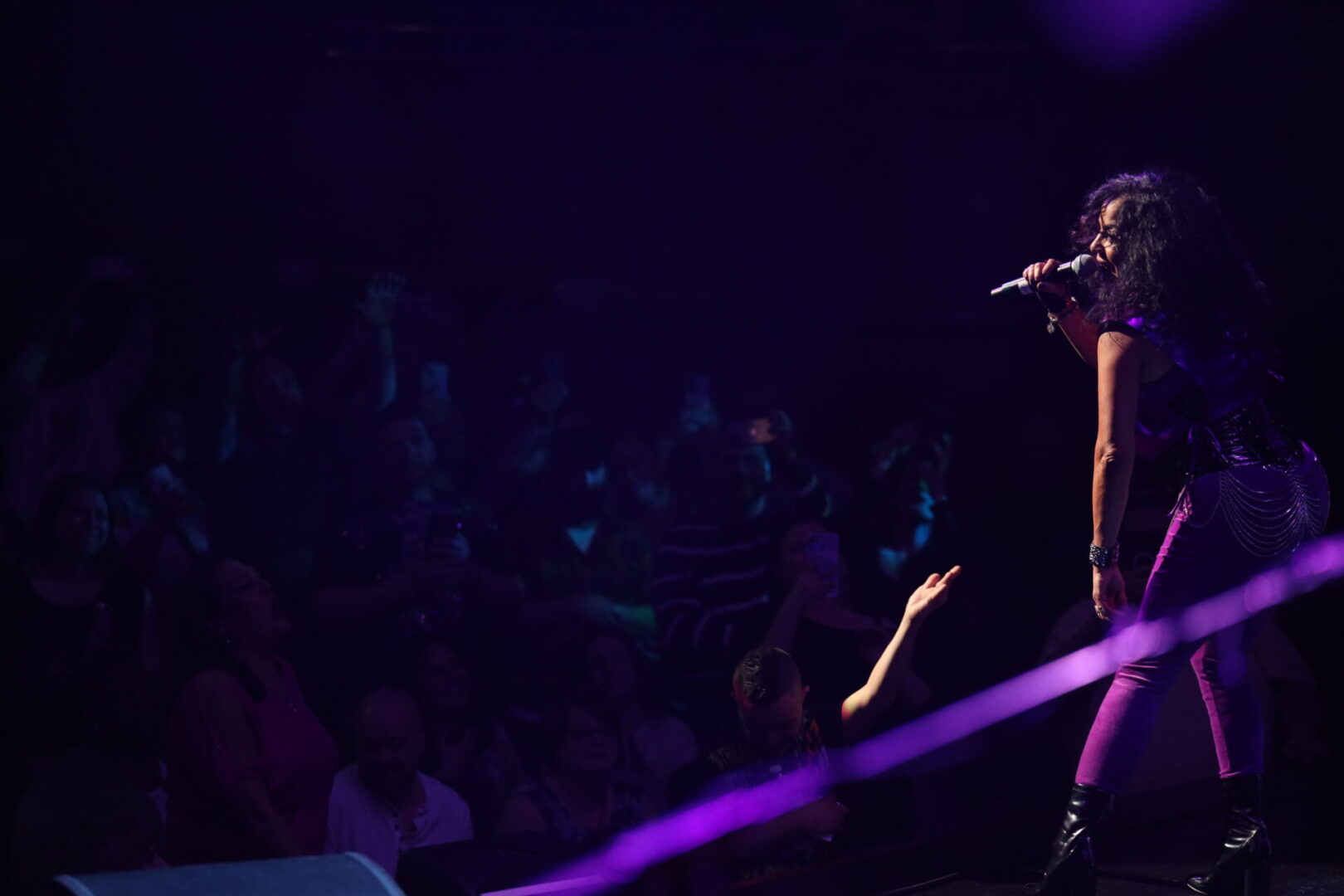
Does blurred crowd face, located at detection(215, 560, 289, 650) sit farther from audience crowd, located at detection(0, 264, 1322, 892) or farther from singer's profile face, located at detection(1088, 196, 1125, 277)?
singer's profile face, located at detection(1088, 196, 1125, 277)

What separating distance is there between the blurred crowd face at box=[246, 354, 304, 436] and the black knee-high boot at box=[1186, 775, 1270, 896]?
2.73 meters

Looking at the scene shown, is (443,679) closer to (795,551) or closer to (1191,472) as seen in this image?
(795,551)

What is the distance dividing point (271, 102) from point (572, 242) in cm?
109

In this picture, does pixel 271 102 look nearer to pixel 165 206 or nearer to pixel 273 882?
pixel 165 206

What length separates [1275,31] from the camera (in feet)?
13.9

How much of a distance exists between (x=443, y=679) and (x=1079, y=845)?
2300 millimetres

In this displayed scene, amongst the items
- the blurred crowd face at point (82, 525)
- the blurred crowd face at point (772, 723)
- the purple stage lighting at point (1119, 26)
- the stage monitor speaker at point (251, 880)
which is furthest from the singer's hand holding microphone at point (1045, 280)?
the blurred crowd face at point (82, 525)

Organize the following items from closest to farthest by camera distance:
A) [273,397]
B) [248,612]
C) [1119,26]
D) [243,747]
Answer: [243,747], [248,612], [273,397], [1119,26]

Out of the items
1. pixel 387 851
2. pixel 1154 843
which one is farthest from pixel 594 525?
pixel 1154 843

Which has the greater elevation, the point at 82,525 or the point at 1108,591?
the point at 82,525

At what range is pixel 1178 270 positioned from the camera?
6.49ft

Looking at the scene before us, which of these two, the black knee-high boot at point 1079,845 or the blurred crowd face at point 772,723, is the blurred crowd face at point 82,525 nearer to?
the blurred crowd face at point 772,723

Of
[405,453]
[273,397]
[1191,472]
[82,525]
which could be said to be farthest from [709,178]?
[1191,472]

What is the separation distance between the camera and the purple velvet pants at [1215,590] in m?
1.86
